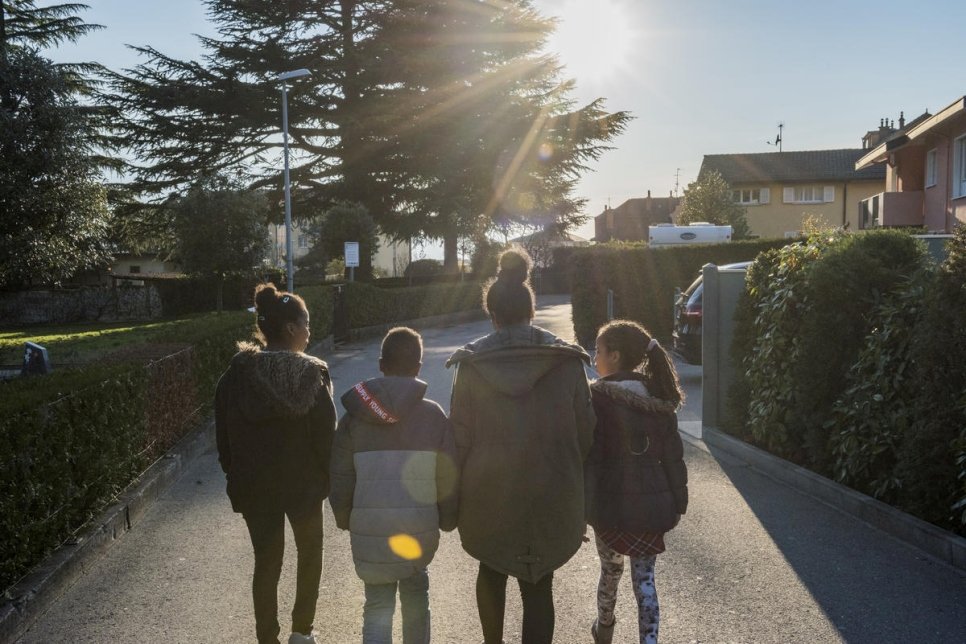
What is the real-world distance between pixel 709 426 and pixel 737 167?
53.9 m

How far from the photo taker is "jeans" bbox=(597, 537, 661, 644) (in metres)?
3.85

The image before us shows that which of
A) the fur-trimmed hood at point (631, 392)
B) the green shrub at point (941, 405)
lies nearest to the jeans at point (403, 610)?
the fur-trimmed hood at point (631, 392)

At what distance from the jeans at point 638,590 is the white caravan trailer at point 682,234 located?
21582mm

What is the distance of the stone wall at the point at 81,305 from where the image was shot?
3694 cm

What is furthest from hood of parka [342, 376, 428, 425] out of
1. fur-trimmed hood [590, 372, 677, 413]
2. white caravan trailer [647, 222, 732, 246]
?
white caravan trailer [647, 222, 732, 246]

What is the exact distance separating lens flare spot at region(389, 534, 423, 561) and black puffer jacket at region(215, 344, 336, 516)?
1.96ft

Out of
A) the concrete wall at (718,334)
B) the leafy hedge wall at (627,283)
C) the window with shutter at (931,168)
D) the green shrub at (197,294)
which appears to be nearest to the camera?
the concrete wall at (718,334)

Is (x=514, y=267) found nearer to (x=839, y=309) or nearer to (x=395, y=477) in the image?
(x=395, y=477)

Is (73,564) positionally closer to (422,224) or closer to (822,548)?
(822,548)

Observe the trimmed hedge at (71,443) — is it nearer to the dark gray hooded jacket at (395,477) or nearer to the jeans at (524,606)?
the dark gray hooded jacket at (395,477)

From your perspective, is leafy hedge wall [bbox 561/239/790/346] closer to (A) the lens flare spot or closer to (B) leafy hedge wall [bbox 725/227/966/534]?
(B) leafy hedge wall [bbox 725/227/966/534]

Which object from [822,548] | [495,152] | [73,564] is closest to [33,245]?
[495,152]

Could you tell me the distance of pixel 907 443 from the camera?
5.82 meters

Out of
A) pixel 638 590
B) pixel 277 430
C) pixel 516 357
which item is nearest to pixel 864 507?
pixel 638 590
